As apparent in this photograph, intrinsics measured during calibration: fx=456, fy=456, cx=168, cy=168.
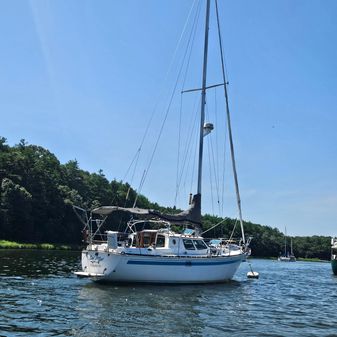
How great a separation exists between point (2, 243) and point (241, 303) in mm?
62449

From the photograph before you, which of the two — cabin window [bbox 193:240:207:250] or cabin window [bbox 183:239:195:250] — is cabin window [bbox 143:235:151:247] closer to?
cabin window [bbox 183:239:195:250]

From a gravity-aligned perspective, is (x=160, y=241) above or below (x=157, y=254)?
above

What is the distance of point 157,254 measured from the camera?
30609mm

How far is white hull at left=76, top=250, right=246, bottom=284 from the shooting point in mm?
29219

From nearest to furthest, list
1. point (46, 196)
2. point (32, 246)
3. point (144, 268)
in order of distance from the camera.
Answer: point (144, 268) → point (32, 246) → point (46, 196)

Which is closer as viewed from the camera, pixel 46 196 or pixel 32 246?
pixel 32 246

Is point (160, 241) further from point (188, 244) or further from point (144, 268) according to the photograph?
point (144, 268)

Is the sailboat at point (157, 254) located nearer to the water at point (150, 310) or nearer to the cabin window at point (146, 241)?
the cabin window at point (146, 241)

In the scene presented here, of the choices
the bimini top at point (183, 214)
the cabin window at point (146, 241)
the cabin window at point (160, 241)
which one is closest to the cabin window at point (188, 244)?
the cabin window at point (160, 241)

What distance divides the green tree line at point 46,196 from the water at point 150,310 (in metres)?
32.1

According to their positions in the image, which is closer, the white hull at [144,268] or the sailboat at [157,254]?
Answer: the white hull at [144,268]

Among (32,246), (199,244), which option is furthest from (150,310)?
(32,246)

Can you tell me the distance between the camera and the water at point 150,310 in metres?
17.4

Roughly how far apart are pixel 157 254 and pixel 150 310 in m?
9.26
